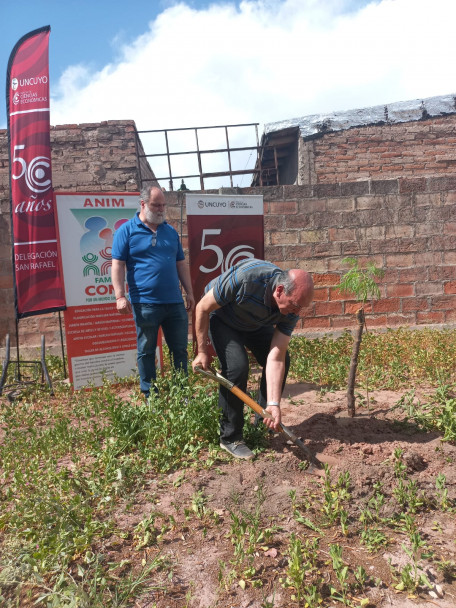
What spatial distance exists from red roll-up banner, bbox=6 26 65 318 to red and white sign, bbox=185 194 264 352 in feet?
5.08

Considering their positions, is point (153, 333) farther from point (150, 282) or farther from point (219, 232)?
point (219, 232)

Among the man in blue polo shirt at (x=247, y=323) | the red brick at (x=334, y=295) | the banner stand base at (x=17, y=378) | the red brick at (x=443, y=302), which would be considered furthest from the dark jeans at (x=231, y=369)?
the red brick at (x=443, y=302)

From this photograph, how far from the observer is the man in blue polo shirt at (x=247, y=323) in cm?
277

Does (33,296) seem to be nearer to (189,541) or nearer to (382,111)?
(189,541)

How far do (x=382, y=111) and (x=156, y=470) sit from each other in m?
9.12

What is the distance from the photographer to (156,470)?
3043mm

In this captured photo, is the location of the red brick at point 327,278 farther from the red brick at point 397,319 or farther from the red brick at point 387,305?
the red brick at point 397,319

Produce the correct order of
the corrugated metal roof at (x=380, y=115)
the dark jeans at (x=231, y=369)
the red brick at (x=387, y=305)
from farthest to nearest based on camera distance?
the corrugated metal roof at (x=380, y=115) → the red brick at (x=387, y=305) → the dark jeans at (x=231, y=369)

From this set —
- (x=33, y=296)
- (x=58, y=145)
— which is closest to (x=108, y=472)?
(x=33, y=296)

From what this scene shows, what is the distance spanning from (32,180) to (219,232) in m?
2.12

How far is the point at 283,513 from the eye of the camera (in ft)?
8.48

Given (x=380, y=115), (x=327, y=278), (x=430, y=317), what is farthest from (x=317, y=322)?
(x=380, y=115)

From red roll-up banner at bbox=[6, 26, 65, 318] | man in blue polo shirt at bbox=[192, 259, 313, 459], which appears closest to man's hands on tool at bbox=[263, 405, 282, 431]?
man in blue polo shirt at bbox=[192, 259, 313, 459]

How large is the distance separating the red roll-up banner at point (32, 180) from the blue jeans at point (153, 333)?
5.60 ft
